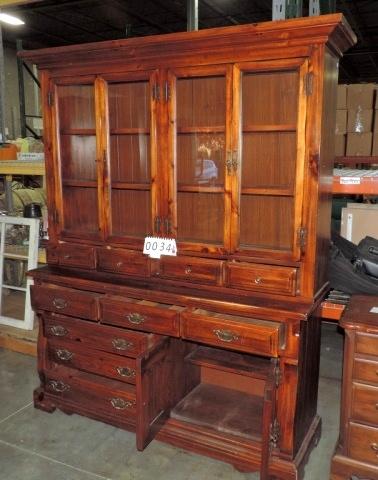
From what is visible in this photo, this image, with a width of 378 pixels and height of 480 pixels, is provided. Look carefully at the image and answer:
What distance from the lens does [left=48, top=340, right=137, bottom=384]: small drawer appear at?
7.32 feet

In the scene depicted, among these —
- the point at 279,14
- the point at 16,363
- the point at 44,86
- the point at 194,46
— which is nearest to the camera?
the point at 194,46

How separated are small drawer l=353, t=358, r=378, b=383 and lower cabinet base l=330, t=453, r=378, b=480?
37cm

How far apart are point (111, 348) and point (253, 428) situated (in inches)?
31.2

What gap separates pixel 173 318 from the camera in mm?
2062

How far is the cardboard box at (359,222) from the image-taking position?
2623mm

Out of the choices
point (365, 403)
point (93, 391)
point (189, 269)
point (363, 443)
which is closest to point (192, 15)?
point (189, 269)

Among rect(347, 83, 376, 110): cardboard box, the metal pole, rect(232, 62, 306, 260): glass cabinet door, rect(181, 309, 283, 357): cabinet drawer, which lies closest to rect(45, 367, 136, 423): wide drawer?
rect(181, 309, 283, 357): cabinet drawer

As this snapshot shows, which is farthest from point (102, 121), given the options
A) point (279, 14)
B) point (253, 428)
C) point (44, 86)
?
point (253, 428)

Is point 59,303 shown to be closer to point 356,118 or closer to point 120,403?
point 120,403

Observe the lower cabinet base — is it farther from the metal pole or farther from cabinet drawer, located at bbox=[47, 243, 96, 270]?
the metal pole

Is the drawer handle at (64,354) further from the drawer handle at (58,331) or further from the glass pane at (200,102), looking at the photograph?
the glass pane at (200,102)

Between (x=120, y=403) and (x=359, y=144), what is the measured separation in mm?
2357

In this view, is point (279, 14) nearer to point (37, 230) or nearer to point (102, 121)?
point (102, 121)

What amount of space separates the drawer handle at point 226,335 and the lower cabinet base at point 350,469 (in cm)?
67
